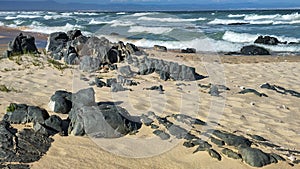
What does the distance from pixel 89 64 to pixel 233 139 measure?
4.96 meters

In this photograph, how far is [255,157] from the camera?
165 inches

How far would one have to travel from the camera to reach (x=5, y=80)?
736 cm

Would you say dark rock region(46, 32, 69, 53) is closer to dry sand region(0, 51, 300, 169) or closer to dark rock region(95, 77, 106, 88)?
dry sand region(0, 51, 300, 169)

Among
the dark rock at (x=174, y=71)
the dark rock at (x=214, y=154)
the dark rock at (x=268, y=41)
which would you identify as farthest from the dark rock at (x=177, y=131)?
the dark rock at (x=268, y=41)

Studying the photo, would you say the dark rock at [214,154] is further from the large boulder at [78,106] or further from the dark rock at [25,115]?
the dark rock at [25,115]

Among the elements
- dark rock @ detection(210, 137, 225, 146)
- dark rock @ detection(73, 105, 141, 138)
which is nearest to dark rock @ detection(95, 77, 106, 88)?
dark rock @ detection(73, 105, 141, 138)

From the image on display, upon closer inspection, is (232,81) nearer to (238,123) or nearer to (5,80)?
(238,123)

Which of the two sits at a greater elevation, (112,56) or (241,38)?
(112,56)

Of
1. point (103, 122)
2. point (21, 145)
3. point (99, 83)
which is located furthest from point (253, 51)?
point (21, 145)

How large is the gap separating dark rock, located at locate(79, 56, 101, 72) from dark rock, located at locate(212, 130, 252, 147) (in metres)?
4.56

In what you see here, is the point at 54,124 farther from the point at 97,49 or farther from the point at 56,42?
the point at 56,42

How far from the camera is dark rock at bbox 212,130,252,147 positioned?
15.0ft

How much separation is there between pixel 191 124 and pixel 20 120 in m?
2.26

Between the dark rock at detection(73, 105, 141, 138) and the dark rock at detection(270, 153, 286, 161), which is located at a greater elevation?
the dark rock at detection(73, 105, 141, 138)
